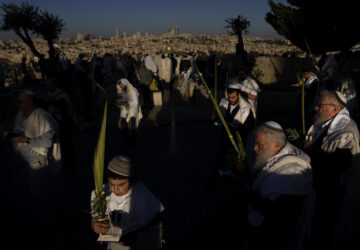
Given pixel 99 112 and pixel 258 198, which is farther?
pixel 99 112

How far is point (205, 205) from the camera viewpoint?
4.02 metres

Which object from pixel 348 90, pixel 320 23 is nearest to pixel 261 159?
pixel 348 90

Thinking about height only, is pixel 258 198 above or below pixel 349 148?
below

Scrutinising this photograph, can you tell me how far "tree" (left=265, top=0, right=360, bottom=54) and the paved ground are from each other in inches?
561

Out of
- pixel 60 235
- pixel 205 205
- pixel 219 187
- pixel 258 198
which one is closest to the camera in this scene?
pixel 258 198

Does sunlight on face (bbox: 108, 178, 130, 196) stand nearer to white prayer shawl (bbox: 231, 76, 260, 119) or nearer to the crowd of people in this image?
the crowd of people

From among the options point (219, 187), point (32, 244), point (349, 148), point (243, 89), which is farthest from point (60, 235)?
point (243, 89)

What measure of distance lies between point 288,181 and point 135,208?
45.8 inches

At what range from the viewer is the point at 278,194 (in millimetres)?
1860

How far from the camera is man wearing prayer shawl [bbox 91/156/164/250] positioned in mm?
1901

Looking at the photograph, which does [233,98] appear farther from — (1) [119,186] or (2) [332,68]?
(2) [332,68]

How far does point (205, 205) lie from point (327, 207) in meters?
1.71

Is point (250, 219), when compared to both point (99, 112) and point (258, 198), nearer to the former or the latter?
point (258, 198)

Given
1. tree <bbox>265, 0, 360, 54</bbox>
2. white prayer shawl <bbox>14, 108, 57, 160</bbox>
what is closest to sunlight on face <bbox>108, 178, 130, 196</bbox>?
white prayer shawl <bbox>14, 108, 57, 160</bbox>
